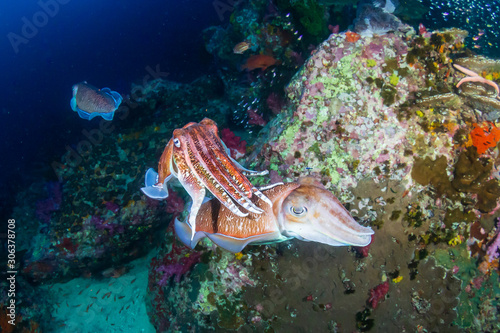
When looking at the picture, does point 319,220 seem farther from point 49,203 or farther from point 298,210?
point 49,203

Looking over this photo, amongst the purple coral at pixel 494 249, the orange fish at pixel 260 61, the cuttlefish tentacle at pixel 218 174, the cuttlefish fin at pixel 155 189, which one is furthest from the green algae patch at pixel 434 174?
the orange fish at pixel 260 61

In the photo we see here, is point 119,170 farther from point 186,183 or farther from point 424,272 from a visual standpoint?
point 424,272

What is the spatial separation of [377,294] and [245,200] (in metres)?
2.65

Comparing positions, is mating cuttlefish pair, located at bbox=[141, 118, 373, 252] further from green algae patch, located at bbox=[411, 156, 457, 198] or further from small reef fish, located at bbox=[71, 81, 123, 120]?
small reef fish, located at bbox=[71, 81, 123, 120]

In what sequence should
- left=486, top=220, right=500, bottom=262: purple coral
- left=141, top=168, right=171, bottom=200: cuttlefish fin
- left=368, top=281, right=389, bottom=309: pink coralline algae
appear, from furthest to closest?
left=486, top=220, right=500, bottom=262: purple coral → left=368, top=281, right=389, bottom=309: pink coralline algae → left=141, top=168, right=171, bottom=200: cuttlefish fin

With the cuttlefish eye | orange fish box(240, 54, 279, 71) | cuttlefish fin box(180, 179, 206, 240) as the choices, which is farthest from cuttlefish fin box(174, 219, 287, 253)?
orange fish box(240, 54, 279, 71)

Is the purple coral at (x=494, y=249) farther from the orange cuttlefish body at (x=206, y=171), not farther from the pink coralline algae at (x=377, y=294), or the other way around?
the orange cuttlefish body at (x=206, y=171)

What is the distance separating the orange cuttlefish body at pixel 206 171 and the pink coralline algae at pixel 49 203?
7.43 meters

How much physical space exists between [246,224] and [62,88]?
1438 inches

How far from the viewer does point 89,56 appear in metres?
31.9

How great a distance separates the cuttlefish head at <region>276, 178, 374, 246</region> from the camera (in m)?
2.04

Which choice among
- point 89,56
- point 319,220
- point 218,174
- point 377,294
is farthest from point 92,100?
point 89,56

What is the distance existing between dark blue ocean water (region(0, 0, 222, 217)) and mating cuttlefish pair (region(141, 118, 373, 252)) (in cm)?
1321

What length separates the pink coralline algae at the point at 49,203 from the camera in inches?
295
